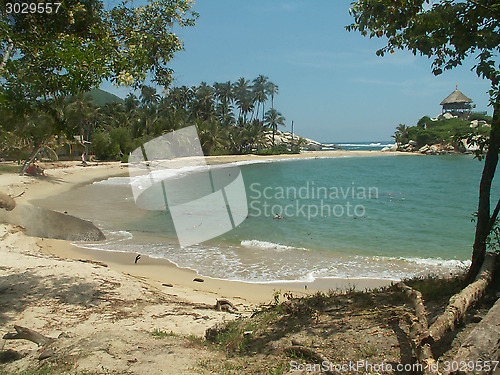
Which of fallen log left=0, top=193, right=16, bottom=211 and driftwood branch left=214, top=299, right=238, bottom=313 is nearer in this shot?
driftwood branch left=214, top=299, right=238, bottom=313

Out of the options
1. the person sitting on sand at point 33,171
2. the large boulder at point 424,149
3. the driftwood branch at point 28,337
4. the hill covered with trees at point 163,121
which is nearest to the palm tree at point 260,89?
the hill covered with trees at point 163,121

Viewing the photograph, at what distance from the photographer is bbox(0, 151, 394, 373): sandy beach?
4.12 m

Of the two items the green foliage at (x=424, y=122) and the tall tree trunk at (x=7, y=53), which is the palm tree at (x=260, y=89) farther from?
the tall tree trunk at (x=7, y=53)

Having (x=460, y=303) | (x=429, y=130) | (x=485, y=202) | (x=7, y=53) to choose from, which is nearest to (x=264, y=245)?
(x=485, y=202)

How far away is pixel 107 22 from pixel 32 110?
2052mm

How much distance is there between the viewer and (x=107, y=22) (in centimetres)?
644

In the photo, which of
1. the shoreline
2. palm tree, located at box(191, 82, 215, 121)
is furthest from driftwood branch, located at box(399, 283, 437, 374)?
palm tree, located at box(191, 82, 215, 121)

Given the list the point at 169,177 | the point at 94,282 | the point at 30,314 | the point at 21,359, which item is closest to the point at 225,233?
the point at 94,282

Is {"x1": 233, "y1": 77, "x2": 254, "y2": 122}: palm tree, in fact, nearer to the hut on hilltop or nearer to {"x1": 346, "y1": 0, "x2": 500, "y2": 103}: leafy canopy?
the hut on hilltop

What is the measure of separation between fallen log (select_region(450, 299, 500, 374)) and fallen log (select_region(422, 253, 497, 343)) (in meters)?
0.36

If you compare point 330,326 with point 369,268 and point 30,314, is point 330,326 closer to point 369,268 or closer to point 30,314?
point 30,314

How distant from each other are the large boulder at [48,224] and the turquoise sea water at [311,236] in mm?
1020

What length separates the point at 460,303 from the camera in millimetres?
3627

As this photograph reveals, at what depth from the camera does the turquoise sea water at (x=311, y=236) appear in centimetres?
1148
